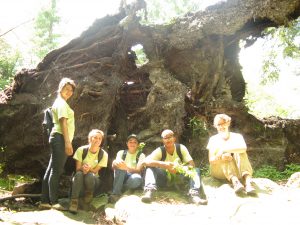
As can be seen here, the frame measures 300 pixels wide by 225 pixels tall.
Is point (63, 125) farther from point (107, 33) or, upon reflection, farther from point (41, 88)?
point (107, 33)

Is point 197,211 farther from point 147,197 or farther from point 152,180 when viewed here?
point 152,180

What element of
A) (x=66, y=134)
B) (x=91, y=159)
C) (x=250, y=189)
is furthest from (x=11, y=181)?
(x=250, y=189)

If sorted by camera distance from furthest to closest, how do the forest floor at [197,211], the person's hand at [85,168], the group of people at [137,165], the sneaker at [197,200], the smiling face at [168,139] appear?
1. the smiling face at [168,139]
2. the person's hand at [85,168]
3. the group of people at [137,165]
4. the sneaker at [197,200]
5. the forest floor at [197,211]

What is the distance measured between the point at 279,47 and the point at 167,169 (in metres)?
9.02

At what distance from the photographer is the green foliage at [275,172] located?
8.38m

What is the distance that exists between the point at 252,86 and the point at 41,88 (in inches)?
838

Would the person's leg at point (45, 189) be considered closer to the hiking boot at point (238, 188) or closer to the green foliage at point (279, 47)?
the hiking boot at point (238, 188)

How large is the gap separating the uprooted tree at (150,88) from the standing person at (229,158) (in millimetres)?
2483

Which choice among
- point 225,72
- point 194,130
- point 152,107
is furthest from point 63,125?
point 225,72

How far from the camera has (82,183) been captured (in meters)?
5.55

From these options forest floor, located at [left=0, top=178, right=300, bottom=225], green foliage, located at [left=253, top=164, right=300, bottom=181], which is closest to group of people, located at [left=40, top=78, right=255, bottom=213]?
forest floor, located at [left=0, top=178, right=300, bottom=225]

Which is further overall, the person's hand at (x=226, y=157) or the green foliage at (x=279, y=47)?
the green foliage at (x=279, y=47)

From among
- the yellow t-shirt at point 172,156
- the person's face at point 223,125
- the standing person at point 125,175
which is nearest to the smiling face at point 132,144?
the standing person at point 125,175

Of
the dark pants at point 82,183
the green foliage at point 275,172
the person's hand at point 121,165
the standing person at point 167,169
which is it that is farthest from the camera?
the green foliage at point 275,172
